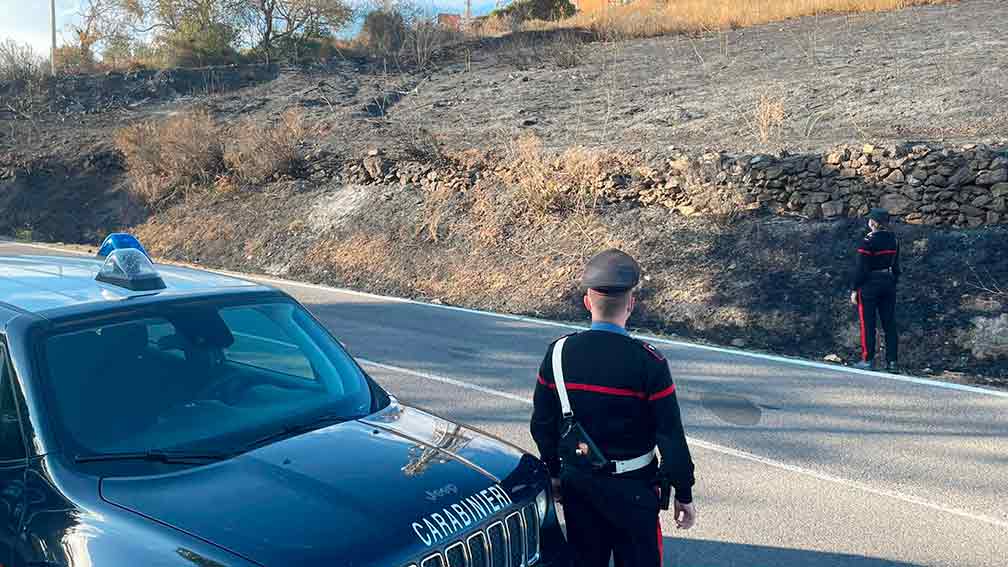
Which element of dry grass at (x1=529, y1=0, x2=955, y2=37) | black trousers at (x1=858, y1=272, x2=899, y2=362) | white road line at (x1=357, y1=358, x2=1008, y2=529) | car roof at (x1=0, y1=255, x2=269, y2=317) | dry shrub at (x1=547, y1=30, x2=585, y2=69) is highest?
dry grass at (x1=529, y1=0, x2=955, y2=37)

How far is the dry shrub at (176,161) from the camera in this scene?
74.8 ft

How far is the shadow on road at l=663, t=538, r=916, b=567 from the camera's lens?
14.7ft

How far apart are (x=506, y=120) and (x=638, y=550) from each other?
20.8 meters

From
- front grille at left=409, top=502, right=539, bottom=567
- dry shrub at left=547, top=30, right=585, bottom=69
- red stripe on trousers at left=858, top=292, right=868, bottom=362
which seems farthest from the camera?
dry shrub at left=547, top=30, right=585, bottom=69

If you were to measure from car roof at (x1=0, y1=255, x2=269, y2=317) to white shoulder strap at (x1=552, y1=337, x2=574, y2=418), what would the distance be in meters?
1.64

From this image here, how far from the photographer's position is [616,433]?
3.21 metres

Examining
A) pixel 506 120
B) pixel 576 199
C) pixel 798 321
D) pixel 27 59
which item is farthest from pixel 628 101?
pixel 27 59

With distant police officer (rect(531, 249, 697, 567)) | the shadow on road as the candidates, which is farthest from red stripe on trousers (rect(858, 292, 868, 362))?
distant police officer (rect(531, 249, 697, 567))

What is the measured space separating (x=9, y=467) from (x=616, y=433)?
2196 millimetres

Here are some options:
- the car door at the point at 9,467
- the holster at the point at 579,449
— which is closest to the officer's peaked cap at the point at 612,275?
the holster at the point at 579,449

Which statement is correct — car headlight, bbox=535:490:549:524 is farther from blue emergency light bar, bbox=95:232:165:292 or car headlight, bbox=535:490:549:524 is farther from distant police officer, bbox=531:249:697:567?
blue emergency light bar, bbox=95:232:165:292

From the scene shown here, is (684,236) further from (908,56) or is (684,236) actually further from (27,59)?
(27,59)

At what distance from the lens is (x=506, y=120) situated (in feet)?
76.4

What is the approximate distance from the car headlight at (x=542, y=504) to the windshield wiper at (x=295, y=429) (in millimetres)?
886
